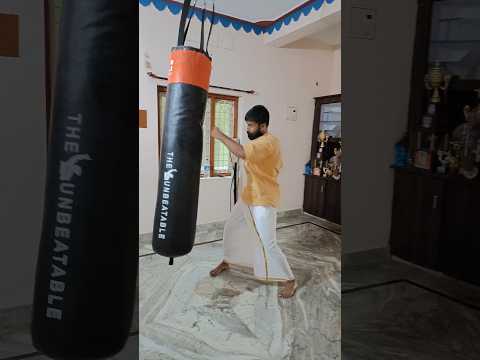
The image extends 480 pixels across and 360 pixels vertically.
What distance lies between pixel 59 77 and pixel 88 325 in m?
0.61

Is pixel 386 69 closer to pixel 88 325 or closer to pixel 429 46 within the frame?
pixel 429 46

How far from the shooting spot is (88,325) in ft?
3.09

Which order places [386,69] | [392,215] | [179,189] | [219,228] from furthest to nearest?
[392,215], [386,69], [219,228], [179,189]

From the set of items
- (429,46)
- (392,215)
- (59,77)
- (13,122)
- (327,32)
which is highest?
(429,46)

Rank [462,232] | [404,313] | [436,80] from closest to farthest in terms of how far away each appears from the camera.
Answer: [404,313] < [462,232] < [436,80]

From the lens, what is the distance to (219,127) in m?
1.24

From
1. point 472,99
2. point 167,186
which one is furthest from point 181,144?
point 472,99

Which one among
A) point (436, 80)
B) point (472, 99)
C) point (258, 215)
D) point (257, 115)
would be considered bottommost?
point (258, 215)

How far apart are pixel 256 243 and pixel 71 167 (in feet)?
2.30

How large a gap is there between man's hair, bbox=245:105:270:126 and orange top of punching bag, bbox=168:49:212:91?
0.19 metres

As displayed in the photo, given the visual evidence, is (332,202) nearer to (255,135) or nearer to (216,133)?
(255,135)

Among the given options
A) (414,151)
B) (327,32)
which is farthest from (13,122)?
(414,151)

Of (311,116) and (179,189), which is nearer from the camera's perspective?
(179,189)

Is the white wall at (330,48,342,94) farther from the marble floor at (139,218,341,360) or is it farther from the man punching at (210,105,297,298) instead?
the marble floor at (139,218,341,360)
